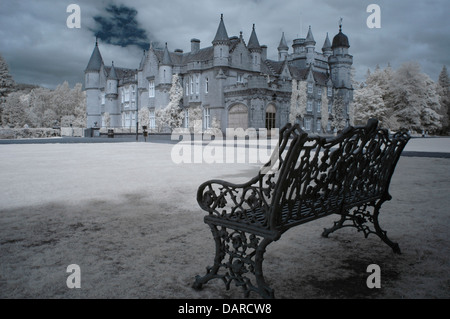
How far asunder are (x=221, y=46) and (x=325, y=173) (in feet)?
142

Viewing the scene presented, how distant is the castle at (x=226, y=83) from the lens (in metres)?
44.0

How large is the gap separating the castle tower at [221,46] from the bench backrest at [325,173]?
137ft

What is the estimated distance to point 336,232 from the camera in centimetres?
508

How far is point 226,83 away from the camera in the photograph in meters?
45.5

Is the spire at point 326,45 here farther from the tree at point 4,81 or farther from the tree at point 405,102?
the tree at point 4,81

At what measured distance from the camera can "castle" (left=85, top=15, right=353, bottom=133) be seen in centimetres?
→ 4400

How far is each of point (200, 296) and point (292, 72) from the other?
54.8 m

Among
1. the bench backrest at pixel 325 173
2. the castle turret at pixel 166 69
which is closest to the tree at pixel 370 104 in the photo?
the castle turret at pixel 166 69

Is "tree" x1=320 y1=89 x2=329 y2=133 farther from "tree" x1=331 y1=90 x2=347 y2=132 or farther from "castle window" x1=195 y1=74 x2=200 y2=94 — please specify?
"castle window" x1=195 y1=74 x2=200 y2=94

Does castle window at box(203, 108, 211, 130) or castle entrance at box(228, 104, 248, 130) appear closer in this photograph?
castle entrance at box(228, 104, 248, 130)

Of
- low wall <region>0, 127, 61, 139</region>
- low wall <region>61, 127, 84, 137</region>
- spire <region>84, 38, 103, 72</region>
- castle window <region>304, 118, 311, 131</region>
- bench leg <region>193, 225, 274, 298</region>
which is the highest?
spire <region>84, 38, 103, 72</region>

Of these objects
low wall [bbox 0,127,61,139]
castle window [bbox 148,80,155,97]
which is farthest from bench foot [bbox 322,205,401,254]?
castle window [bbox 148,80,155,97]

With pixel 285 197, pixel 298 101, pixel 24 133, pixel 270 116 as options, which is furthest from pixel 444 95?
pixel 285 197

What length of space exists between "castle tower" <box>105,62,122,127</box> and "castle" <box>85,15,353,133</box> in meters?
0.17
